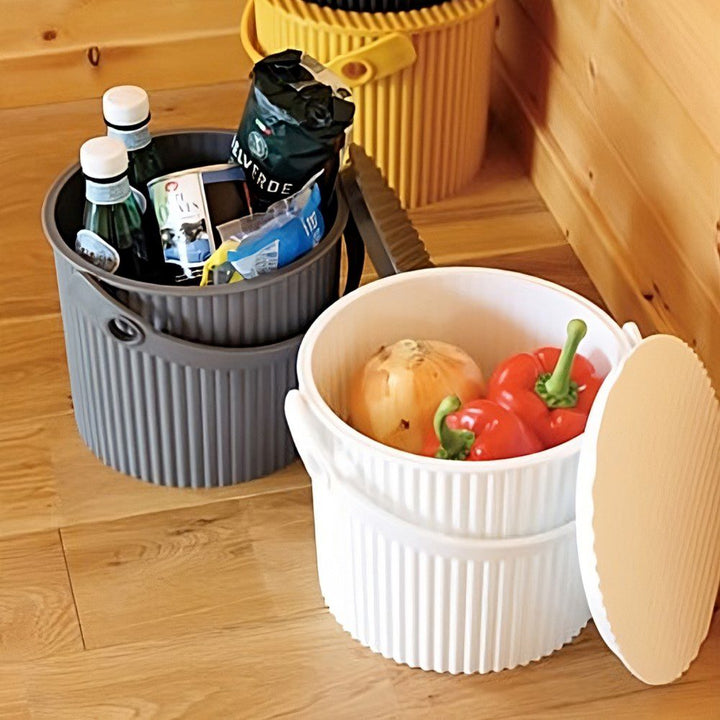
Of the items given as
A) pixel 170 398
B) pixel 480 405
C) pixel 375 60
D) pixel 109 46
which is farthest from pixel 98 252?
pixel 109 46

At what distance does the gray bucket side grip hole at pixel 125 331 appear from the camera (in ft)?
3.96

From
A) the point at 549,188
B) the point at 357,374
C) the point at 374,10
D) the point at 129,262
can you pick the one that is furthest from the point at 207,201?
the point at 549,188

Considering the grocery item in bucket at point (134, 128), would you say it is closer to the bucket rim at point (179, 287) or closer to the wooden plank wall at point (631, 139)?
the bucket rim at point (179, 287)

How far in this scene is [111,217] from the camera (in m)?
1.22

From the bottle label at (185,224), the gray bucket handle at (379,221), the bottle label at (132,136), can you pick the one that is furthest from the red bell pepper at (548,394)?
the bottle label at (132,136)

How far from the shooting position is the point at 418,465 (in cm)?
102

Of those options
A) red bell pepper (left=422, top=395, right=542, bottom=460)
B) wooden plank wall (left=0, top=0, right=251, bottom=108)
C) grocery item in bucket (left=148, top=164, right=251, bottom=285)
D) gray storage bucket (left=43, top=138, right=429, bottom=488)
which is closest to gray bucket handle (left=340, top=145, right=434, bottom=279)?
gray storage bucket (left=43, top=138, right=429, bottom=488)

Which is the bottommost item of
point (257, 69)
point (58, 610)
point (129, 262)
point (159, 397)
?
point (58, 610)

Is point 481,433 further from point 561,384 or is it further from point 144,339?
point 144,339

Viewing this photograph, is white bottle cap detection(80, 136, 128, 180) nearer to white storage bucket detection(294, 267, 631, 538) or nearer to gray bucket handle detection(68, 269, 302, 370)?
gray bucket handle detection(68, 269, 302, 370)

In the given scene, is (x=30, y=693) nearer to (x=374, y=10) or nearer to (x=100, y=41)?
(x=374, y=10)

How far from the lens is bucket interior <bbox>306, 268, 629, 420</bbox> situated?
3.86 feet

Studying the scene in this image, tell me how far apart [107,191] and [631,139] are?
589 mm

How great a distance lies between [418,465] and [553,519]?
13cm
